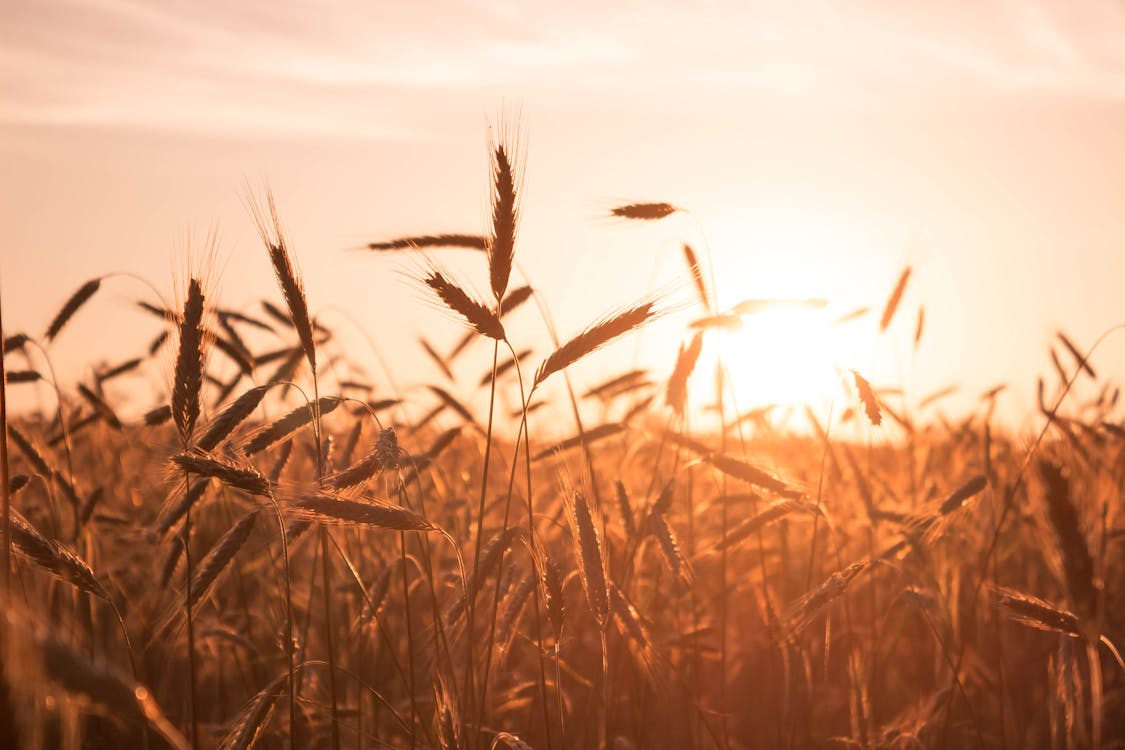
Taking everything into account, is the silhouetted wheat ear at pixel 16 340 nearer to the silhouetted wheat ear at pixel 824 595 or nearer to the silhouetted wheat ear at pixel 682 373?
the silhouetted wheat ear at pixel 682 373

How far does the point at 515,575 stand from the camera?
3121mm

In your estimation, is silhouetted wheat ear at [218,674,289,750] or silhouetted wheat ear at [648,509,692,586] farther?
silhouetted wheat ear at [648,509,692,586]

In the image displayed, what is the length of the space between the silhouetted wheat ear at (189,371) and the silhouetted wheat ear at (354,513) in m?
0.38

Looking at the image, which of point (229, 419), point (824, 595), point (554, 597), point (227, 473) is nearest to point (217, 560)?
point (229, 419)

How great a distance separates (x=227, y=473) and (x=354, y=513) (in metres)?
0.30

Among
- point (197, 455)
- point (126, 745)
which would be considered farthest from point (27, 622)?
point (126, 745)

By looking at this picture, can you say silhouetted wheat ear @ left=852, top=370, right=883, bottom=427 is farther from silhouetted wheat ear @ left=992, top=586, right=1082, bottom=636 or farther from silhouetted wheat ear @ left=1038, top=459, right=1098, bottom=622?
silhouetted wheat ear @ left=1038, top=459, right=1098, bottom=622

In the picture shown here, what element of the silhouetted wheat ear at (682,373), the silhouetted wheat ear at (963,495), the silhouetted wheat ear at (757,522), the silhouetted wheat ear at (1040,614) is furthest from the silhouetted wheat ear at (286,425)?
the silhouetted wheat ear at (963,495)

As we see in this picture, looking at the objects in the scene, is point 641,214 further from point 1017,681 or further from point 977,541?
point 1017,681

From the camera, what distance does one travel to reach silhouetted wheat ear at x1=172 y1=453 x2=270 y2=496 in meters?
2.12

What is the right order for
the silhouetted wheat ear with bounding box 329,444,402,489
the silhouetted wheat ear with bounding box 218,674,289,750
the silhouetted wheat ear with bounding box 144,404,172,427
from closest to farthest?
the silhouetted wheat ear with bounding box 218,674,289,750, the silhouetted wheat ear with bounding box 329,444,402,489, the silhouetted wheat ear with bounding box 144,404,172,427

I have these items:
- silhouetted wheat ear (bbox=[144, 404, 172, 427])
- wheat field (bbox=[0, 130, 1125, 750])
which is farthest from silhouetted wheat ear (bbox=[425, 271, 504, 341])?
silhouetted wheat ear (bbox=[144, 404, 172, 427])

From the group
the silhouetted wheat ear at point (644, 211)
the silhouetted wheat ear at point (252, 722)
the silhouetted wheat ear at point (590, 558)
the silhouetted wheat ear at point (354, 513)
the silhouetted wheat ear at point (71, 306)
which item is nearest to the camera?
the silhouetted wheat ear at point (354, 513)

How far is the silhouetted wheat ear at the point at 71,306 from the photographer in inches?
155
